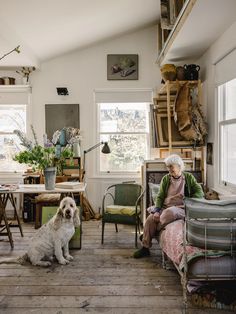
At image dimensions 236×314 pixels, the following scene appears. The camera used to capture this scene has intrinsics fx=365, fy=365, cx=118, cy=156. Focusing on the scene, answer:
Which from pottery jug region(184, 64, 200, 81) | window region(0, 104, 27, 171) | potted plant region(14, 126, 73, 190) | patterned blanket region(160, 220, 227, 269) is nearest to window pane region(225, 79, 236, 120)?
pottery jug region(184, 64, 200, 81)

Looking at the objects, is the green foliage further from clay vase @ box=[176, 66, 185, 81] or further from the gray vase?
clay vase @ box=[176, 66, 185, 81]

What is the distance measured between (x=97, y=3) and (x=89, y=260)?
3064mm

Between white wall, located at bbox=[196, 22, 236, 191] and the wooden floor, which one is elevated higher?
white wall, located at bbox=[196, 22, 236, 191]

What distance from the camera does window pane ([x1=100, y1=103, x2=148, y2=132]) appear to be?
6.39m

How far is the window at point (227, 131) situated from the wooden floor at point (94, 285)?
49.9 inches

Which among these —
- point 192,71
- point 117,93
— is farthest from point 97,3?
point 117,93

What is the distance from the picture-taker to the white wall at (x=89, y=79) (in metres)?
6.27

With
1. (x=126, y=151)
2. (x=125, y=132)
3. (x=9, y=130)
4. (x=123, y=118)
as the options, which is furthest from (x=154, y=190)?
(x=9, y=130)

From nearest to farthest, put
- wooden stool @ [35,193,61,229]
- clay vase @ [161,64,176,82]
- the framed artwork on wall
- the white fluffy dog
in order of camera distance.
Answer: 1. the white fluffy dog
2. clay vase @ [161,64,176,82]
3. wooden stool @ [35,193,61,229]
4. the framed artwork on wall

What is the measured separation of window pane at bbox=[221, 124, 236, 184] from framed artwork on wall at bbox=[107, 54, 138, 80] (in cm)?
233

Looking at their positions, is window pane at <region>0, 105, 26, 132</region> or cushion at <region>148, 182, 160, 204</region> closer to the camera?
cushion at <region>148, 182, 160, 204</region>

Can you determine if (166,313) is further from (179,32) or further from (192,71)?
(192,71)

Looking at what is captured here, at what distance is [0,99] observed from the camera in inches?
250

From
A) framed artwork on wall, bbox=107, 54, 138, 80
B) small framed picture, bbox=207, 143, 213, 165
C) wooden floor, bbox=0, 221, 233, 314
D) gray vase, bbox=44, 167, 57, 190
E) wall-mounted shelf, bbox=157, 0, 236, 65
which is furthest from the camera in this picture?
framed artwork on wall, bbox=107, 54, 138, 80
